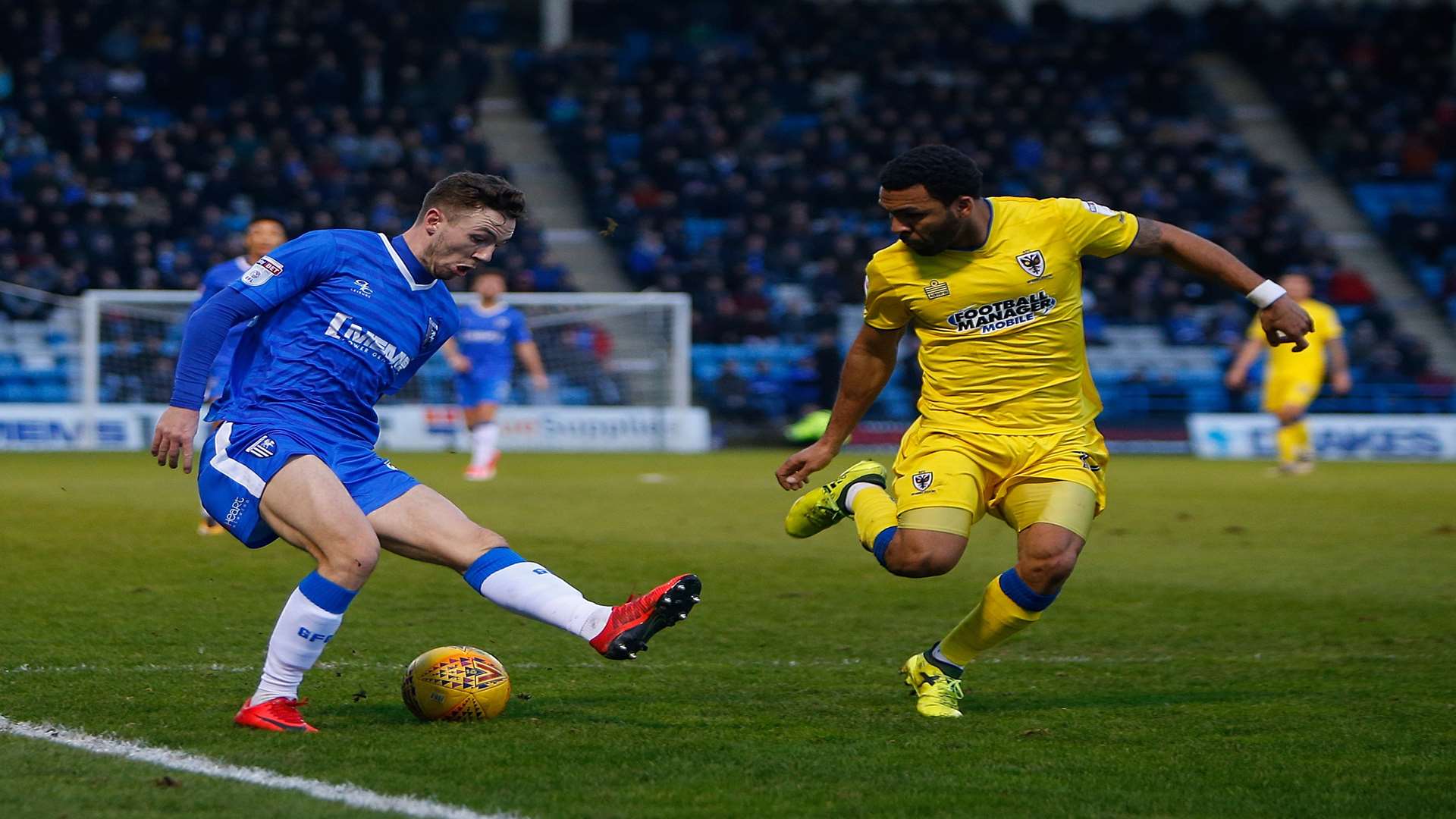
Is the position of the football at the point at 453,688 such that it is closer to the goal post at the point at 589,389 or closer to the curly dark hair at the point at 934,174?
the curly dark hair at the point at 934,174

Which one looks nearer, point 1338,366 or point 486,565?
point 486,565

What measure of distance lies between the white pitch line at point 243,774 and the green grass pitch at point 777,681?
0.07m

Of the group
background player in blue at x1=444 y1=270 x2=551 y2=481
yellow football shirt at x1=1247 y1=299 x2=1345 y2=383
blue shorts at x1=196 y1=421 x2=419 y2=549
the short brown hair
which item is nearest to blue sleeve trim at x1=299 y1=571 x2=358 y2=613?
blue shorts at x1=196 y1=421 x2=419 y2=549

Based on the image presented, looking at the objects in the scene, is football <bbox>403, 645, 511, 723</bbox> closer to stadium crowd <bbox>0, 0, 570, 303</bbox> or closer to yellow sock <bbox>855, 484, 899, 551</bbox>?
yellow sock <bbox>855, 484, 899, 551</bbox>

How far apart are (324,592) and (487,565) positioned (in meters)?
0.53

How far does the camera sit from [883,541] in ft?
20.7

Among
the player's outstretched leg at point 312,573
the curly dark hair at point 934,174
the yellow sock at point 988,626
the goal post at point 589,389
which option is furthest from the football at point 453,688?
the goal post at point 589,389

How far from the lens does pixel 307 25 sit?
29.8 m

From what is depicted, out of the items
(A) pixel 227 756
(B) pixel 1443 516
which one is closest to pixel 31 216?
(B) pixel 1443 516

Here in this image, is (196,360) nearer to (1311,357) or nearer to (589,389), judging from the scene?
(1311,357)

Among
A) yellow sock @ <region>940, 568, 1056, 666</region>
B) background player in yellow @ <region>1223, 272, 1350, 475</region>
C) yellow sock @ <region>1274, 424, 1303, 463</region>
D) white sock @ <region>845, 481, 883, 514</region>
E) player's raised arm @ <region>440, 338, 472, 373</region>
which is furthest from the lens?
yellow sock @ <region>1274, 424, 1303, 463</region>

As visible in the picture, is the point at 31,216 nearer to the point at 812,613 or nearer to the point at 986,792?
the point at 812,613

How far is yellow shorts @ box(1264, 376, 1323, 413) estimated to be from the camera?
65.3 ft

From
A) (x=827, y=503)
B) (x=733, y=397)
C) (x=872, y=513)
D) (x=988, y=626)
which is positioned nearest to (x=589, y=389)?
(x=733, y=397)
